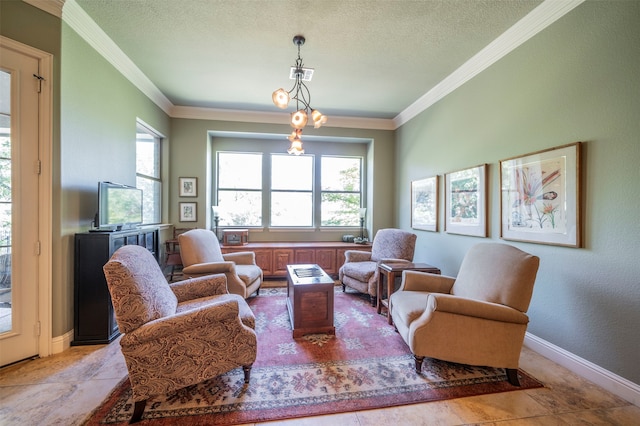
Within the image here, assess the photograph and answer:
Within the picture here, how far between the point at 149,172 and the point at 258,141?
1.93 m

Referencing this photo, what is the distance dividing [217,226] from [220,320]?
3345mm

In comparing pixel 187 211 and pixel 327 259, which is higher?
pixel 187 211

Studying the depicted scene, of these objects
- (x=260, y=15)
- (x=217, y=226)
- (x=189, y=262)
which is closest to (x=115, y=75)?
(x=260, y=15)

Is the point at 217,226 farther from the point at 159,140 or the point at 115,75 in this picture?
the point at 115,75

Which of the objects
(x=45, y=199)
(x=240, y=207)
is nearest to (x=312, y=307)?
(x=45, y=199)

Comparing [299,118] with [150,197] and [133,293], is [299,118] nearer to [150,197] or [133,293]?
[133,293]

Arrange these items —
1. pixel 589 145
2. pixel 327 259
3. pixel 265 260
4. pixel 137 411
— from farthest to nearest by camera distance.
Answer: pixel 327 259 < pixel 265 260 < pixel 589 145 < pixel 137 411

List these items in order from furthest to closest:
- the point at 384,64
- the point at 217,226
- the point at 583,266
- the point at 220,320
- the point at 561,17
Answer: the point at 217,226
the point at 384,64
the point at 561,17
the point at 583,266
the point at 220,320

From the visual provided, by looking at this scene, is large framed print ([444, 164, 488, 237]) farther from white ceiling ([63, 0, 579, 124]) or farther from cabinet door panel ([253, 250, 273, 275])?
cabinet door panel ([253, 250, 273, 275])

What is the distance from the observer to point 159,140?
427 cm

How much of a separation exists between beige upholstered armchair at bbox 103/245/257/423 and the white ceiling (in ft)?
7.05

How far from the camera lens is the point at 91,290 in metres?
2.33

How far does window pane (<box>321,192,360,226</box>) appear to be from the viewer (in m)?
5.23

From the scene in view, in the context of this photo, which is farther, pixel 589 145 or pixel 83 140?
pixel 83 140
